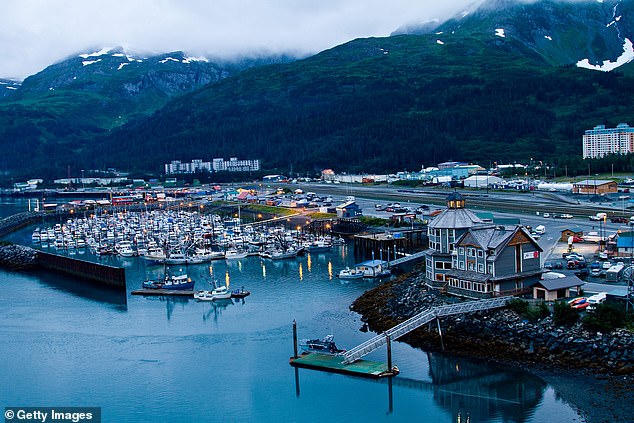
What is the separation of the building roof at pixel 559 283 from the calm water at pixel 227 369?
4666 millimetres

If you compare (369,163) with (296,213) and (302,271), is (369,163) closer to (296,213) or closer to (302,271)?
(296,213)

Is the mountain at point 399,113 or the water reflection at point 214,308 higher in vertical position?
the mountain at point 399,113

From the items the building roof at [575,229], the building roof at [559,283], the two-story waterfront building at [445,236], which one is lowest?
the building roof at [559,283]

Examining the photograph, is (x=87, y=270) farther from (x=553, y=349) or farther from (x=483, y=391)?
(x=553, y=349)

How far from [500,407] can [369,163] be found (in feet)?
360

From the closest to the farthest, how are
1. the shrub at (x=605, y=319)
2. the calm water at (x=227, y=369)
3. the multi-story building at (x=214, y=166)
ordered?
the calm water at (x=227, y=369), the shrub at (x=605, y=319), the multi-story building at (x=214, y=166)

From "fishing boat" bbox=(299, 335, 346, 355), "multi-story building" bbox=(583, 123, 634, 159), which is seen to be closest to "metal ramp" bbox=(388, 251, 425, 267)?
"fishing boat" bbox=(299, 335, 346, 355)

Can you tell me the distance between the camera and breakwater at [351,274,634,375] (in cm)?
2252

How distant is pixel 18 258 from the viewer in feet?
172

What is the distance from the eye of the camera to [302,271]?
44688 mm

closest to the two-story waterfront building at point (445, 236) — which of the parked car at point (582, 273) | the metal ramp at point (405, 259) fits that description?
the parked car at point (582, 273)

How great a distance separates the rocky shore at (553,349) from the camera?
2084 cm

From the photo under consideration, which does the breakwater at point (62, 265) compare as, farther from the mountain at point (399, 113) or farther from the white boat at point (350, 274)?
the mountain at point (399, 113)

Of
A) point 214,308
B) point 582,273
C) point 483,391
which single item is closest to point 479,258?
point 582,273
